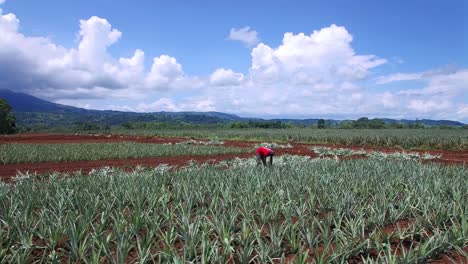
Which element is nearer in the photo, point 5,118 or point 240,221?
point 240,221

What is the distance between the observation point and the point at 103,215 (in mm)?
5633

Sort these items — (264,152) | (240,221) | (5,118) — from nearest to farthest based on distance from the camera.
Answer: (240,221) < (264,152) < (5,118)

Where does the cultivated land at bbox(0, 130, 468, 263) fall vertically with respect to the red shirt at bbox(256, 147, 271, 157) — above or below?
below

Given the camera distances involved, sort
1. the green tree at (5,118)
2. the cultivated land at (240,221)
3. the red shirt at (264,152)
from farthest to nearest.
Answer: the green tree at (5,118), the red shirt at (264,152), the cultivated land at (240,221)

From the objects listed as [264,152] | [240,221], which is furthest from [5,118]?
[240,221]

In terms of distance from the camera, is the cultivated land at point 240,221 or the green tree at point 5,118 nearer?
the cultivated land at point 240,221

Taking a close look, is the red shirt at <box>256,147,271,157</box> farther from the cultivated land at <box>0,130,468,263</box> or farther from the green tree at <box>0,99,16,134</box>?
the green tree at <box>0,99,16,134</box>

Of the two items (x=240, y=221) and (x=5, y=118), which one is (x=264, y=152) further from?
(x=5, y=118)

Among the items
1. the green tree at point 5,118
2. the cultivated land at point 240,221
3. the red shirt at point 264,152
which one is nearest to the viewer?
the cultivated land at point 240,221

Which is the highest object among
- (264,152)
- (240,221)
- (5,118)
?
(264,152)

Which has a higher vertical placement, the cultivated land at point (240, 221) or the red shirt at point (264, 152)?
the red shirt at point (264, 152)

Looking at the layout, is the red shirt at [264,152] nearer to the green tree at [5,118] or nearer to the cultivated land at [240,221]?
the cultivated land at [240,221]

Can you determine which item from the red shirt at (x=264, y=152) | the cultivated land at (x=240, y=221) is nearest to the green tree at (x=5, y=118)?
the red shirt at (x=264, y=152)

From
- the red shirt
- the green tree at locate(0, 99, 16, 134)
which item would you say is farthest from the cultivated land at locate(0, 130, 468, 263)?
the green tree at locate(0, 99, 16, 134)
